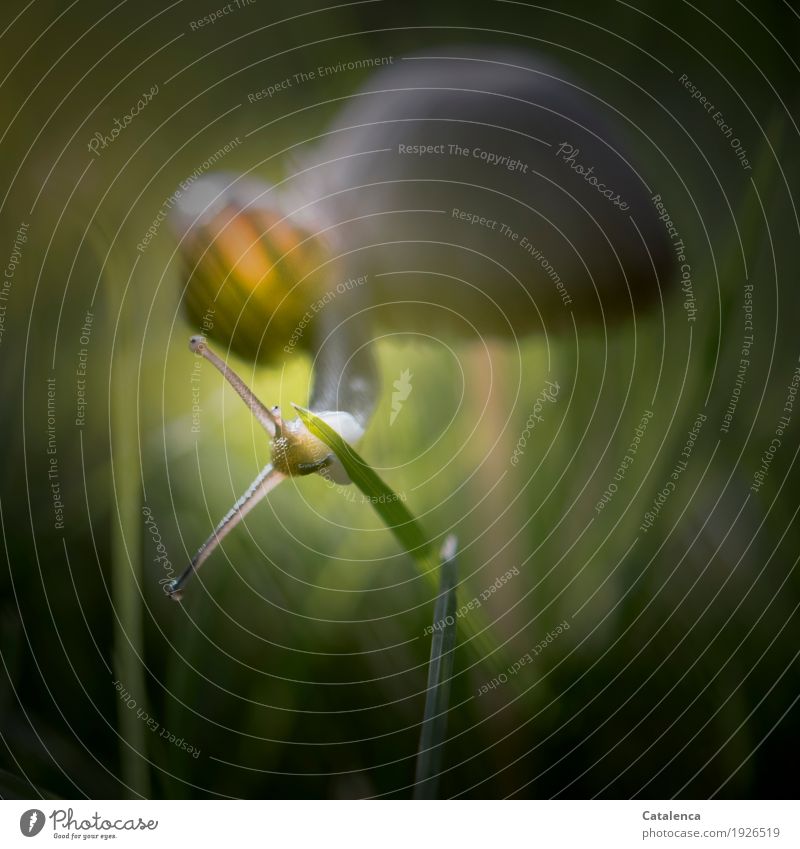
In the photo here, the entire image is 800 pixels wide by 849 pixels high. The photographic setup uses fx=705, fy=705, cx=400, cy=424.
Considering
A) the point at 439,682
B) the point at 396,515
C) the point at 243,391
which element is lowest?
the point at 439,682

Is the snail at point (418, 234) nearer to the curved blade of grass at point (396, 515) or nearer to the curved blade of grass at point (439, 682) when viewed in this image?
the curved blade of grass at point (396, 515)

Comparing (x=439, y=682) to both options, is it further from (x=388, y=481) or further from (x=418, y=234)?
(x=418, y=234)

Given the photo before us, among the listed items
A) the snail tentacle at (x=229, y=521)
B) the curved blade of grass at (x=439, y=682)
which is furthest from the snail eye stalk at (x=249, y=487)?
the curved blade of grass at (x=439, y=682)

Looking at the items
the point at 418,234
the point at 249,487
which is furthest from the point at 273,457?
the point at 418,234

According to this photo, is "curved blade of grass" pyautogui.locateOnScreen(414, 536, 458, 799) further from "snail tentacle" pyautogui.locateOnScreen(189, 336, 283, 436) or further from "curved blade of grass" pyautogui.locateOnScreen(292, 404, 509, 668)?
"snail tentacle" pyautogui.locateOnScreen(189, 336, 283, 436)

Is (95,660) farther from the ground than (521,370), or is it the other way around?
(521,370)
